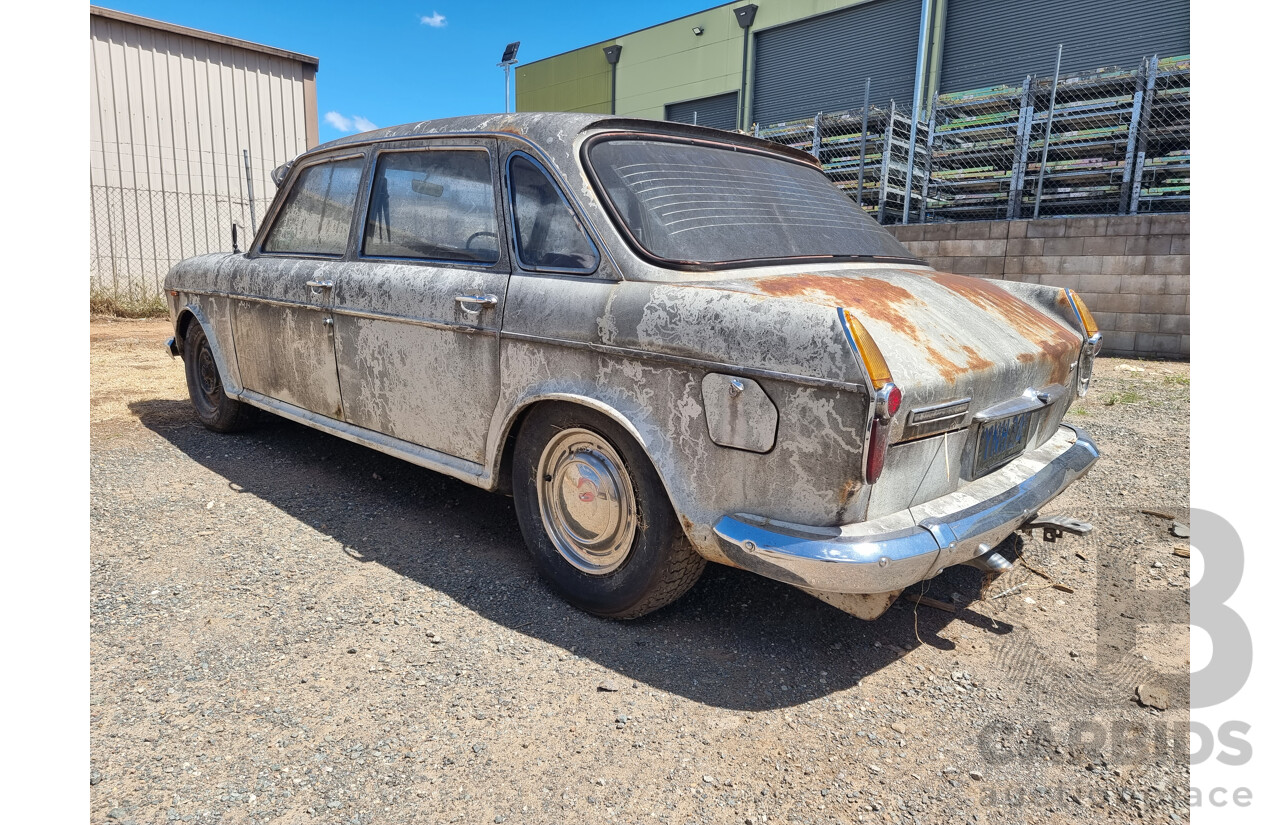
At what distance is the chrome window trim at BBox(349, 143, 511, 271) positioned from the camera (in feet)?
9.80

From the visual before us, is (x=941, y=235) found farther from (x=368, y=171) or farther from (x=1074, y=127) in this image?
(x=368, y=171)

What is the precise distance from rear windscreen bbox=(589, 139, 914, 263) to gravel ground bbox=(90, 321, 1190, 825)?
4.52ft

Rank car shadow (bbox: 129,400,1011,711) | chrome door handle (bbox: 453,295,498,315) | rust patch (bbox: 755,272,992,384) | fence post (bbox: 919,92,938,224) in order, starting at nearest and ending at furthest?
1. rust patch (bbox: 755,272,992,384)
2. car shadow (bbox: 129,400,1011,711)
3. chrome door handle (bbox: 453,295,498,315)
4. fence post (bbox: 919,92,938,224)

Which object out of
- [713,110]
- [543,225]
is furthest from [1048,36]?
[543,225]

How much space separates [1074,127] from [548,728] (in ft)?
31.9

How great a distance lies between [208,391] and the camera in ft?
16.6

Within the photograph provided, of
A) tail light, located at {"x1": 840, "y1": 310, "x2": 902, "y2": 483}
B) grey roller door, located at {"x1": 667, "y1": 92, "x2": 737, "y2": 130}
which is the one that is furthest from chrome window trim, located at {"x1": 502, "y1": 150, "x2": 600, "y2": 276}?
grey roller door, located at {"x1": 667, "y1": 92, "x2": 737, "y2": 130}

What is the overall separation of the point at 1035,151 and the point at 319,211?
8.41 meters

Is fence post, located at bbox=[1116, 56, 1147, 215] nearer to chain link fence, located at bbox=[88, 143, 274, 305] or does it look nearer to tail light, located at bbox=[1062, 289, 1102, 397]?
tail light, located at bbox=[1062, 289, 1102, 397]

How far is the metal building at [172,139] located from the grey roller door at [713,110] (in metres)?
10.2

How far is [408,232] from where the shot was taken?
3387 millimetres

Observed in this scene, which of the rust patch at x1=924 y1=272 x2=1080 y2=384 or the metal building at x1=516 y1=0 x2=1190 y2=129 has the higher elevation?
the metal building at x1=516 y1=0 x2=1190 y2=129

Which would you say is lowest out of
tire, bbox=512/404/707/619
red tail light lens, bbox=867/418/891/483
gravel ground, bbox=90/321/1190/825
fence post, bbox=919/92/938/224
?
gravel ground, bbox=90/321/1190/825
